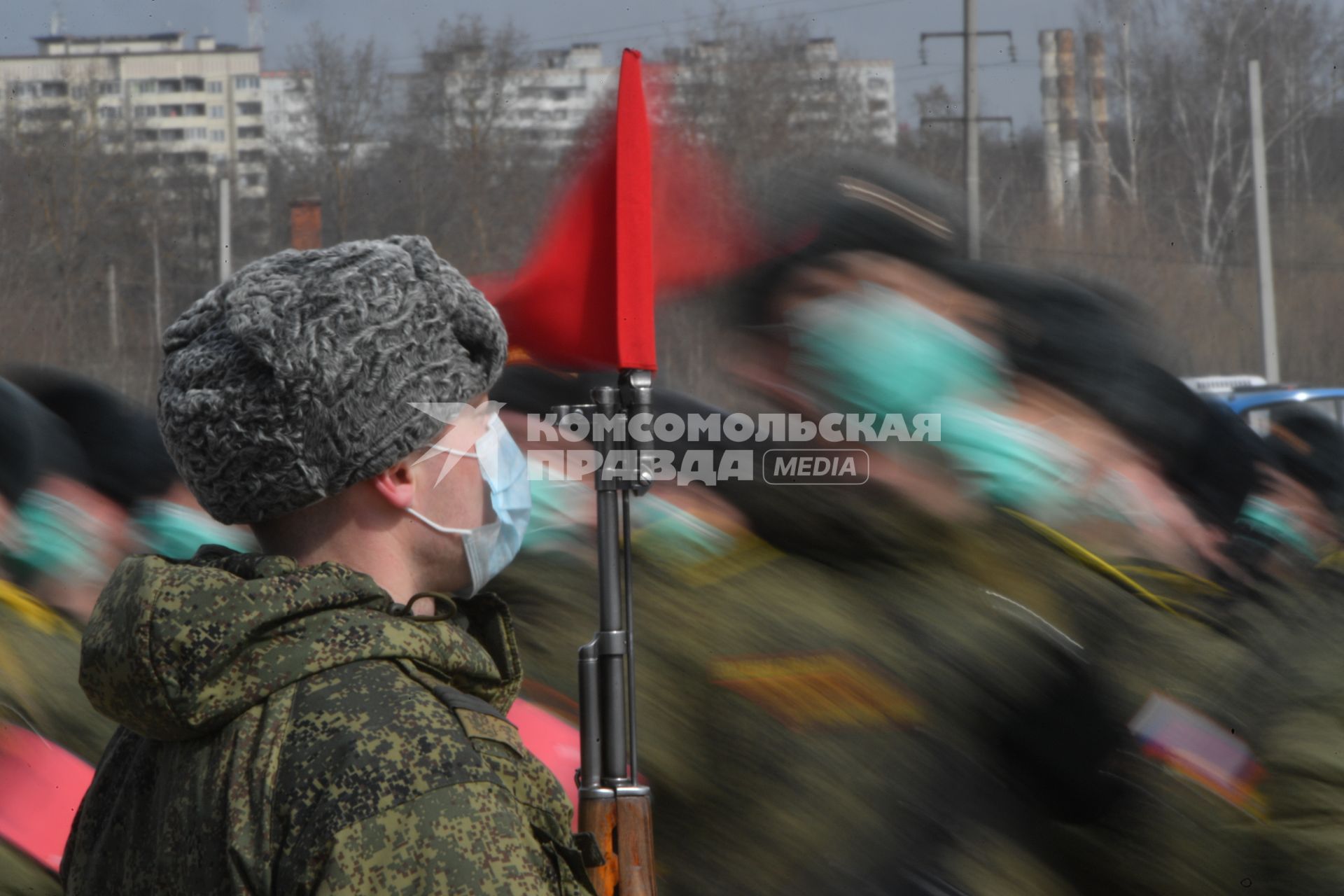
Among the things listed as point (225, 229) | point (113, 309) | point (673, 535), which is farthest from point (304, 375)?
point (225, 229)

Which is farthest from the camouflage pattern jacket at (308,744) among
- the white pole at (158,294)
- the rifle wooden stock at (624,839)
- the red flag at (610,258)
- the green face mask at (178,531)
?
the white pole at (158,294)

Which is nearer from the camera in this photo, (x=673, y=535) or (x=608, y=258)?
(x=608, y=258)

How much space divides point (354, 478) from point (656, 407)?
1418mm

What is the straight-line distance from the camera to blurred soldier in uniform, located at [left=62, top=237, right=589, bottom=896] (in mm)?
903

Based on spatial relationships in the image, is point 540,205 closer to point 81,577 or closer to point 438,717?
point 81,577

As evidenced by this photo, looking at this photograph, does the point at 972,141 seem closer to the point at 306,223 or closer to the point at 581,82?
the point at 581,82

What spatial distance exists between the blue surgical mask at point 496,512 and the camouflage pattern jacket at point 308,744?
16cm

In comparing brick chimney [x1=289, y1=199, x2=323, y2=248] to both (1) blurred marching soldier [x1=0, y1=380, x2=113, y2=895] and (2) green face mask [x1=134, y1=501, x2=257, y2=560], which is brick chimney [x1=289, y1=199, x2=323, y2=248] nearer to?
(2) green face mask [x1=134, y1=501, x2=257, y2=560]

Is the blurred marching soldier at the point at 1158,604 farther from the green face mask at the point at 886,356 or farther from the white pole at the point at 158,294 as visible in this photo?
the white pole at the point at 158,294

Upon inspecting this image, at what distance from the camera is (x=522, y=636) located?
2242 mm

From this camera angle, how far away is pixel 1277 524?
275cm

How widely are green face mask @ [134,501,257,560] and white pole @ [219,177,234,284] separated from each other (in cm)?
85

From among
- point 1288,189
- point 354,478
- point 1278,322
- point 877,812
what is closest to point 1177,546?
point 877,812

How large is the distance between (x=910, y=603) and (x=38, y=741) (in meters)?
1.45
